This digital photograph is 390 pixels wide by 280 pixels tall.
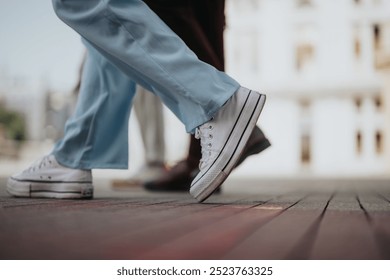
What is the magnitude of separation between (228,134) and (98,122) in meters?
0.46

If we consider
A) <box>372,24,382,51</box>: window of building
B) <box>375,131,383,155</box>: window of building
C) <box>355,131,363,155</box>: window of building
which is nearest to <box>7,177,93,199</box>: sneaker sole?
<box>372,24,382,51</box>: window of building

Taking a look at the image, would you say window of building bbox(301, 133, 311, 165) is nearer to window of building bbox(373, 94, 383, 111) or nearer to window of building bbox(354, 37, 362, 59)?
window of building bbox(373, 94, 383, 111)

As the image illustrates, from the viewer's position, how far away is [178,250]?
725 mm

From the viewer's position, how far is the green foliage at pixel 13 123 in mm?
28812

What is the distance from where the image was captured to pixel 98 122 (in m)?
1.54

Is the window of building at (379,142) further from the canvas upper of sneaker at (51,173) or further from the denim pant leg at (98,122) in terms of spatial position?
the canvas upper of sneaker at (51,173)

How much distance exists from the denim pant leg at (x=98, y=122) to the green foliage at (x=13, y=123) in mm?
28188

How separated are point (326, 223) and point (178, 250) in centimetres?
34

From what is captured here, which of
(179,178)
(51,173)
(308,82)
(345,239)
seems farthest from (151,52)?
(308,82)

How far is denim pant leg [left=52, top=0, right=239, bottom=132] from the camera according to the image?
1.22m

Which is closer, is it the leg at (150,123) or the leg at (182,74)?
the leg at (182,74)

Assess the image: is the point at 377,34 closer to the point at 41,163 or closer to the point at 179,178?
the point at 179,178

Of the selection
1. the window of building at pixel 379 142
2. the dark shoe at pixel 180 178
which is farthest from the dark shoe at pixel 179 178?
the window of building at pixel 379 142
